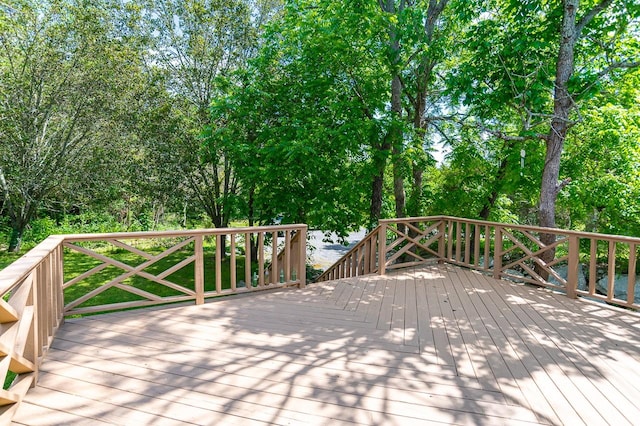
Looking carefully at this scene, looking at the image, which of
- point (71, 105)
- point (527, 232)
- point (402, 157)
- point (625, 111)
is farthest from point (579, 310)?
point (71, 105)

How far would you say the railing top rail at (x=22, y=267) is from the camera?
192 centimetres

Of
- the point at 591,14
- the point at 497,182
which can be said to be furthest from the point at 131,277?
the point at 591,14

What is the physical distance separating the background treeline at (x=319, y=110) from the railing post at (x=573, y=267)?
1634mm

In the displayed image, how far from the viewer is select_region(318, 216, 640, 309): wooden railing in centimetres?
420

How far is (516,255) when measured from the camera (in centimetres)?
A: 858

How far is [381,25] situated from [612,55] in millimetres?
3714

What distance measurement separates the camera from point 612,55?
5.84 m

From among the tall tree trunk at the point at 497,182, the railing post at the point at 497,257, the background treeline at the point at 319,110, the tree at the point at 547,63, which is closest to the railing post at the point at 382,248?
the railing post at the point at 497,257

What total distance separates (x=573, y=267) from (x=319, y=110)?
17.0 ft

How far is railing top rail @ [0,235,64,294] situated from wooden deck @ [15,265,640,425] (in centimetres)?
72

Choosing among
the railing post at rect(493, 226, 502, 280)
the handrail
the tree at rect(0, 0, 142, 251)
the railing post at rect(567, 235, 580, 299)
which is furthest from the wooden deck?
the tree at rect(0, 0, 142, 251)

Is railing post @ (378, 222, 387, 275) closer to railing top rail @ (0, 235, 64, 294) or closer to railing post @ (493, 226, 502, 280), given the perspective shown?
railing post @ (493, 226, 502, 280)

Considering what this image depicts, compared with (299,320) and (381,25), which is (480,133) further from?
(299,320)

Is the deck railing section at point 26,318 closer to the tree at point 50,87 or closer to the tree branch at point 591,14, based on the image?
the tree branch at point 591,14
